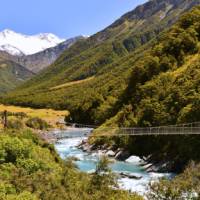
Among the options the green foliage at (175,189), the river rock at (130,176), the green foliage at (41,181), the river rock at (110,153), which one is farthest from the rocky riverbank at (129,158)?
the green foliage at (175,189)

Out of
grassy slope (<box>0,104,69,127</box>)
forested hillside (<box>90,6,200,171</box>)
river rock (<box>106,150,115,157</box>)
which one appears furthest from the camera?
grassy slope (<box>0,104,69,127</box>)

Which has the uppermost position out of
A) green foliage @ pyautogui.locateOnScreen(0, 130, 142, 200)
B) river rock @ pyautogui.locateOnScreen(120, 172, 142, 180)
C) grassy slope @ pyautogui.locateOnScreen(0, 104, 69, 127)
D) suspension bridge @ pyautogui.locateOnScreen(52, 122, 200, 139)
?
grassy slope @ pyautogui.locateOnScreen(0, 104, 69, 127)

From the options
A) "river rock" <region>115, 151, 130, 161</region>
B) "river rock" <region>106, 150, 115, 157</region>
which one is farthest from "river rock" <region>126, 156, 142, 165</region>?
"river rock" <region>106, 150, 115, 157</region>

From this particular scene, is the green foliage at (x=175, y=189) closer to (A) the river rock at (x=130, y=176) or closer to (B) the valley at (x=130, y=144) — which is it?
(B) the valley at (x=130, y=144)

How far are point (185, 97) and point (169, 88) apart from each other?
7721mm

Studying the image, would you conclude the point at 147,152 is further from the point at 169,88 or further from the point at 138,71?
the point at 138,71

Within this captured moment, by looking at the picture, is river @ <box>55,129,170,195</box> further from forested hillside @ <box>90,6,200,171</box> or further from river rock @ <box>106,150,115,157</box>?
forested hillside @ <box>90,6,200,171</box>

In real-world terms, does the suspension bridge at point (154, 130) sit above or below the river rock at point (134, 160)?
above

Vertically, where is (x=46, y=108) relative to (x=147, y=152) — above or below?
above

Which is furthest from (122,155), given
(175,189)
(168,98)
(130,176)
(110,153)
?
(175,189)

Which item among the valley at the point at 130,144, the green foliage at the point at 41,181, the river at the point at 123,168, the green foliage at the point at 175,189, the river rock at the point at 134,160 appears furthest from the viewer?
the river rock at the point at 134,160

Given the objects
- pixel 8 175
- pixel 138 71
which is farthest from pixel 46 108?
pixel 8 175

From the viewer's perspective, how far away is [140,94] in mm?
84500

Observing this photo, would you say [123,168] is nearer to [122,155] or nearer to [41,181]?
[122,155]
